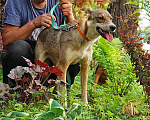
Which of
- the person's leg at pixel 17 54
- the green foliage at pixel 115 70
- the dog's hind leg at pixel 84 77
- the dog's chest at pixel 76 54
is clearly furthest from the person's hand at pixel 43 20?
the green foliage at pixel 115 70

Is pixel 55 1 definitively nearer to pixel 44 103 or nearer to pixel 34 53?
pixel 34 53

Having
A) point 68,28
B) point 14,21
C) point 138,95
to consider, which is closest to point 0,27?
point 14,21

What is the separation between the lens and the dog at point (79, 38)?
361cm

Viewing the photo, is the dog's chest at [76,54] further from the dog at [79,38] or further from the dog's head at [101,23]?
the dog's head at [101,23]

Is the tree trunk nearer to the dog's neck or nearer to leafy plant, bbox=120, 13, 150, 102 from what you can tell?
leafy plant, bbox=120, 13, 150, 102

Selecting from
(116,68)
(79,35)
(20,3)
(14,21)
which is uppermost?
(20,3)

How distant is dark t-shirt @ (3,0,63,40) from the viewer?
4061mm

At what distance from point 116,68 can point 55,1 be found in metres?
1.63

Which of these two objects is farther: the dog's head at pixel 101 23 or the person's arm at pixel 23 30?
the person's arm at pixel 23 30

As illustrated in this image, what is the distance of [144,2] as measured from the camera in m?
3.77

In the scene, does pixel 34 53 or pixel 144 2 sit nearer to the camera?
pixel 144 2

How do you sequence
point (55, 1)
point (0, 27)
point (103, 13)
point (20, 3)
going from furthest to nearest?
point (55, 1) < point (20, 3) < point (0, 27) < point (103, 13)

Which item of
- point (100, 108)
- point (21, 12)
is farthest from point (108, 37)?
point (21, 12)

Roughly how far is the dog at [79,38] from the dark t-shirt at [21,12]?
19.2 inches
